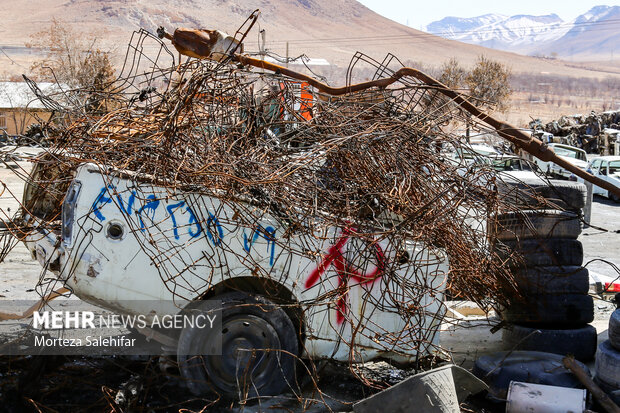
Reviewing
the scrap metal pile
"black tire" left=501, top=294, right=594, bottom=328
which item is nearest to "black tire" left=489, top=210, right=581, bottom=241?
the scrap metal pile

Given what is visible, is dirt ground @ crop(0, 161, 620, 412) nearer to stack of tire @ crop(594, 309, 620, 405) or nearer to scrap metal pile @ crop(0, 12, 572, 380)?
scrap metal pile @ crop(0, 12, 572, 380)

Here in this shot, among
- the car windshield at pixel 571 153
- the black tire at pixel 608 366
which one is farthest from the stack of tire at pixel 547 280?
the car windshield at pixel 571 153

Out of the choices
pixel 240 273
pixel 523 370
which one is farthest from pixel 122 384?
pixel 523 370

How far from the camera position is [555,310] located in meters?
6.14

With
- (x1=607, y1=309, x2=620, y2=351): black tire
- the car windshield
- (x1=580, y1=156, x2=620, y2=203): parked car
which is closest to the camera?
(x1=607, y1=309, x2=620, y2=351): black tire

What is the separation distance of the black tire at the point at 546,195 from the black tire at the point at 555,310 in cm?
91

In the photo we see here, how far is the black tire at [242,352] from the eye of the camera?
15.8ft

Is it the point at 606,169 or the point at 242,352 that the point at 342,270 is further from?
the point at 606,169

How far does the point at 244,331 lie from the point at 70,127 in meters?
2.23

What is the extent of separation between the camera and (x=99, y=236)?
4559 millimetres

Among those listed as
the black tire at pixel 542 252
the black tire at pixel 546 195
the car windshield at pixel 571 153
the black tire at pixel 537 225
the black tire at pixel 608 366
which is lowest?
the black tire at pixel 608 366

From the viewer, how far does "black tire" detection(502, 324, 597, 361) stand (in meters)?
6.00

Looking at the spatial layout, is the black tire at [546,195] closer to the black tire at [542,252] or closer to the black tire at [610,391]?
the black tire at [542,252]

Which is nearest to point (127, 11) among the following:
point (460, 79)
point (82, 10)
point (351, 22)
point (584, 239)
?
point (82, 10)
